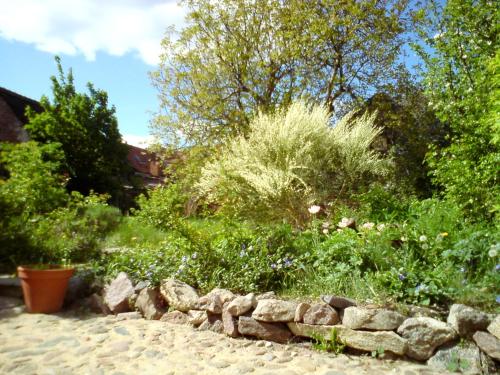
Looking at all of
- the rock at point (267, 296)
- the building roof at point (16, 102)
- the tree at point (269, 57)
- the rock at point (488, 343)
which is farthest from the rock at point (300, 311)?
the building roof at point (16, 102)

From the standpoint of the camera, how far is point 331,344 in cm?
284

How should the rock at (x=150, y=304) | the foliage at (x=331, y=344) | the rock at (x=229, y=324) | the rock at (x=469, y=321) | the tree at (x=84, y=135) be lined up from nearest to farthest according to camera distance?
the rock at (x=469, y=321), the foliage at (x=331, y=344), the rock at (x=229, y=324), the rock at (x=150, y=304), the tree at (x=84, y=135)

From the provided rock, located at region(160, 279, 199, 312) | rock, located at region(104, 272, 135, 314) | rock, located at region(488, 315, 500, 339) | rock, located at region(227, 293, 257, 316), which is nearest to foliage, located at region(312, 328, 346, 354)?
rock, located at region(227, 293, 257, 316)

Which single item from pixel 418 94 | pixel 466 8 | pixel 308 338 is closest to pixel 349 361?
pixel 308 338

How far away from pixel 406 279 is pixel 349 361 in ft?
2.68

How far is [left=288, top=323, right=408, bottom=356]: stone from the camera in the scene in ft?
8.58

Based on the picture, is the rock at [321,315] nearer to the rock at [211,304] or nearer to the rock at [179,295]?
the rock at [211,304]

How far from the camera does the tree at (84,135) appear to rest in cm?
1149

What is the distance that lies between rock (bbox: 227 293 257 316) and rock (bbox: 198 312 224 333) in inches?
8.7

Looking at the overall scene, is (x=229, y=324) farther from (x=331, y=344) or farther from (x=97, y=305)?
(x=97, y=305)

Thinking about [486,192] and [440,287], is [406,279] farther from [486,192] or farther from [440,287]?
[486,192]

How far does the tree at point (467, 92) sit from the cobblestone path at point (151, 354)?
2643mm

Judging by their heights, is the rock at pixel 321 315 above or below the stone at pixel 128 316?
above

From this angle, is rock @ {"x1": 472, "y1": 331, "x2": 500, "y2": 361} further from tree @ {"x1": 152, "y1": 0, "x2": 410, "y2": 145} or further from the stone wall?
tree @ {"x1": 152, "y1": 0, "x2": 410, "y2": 145}
